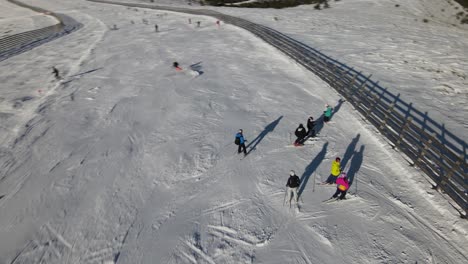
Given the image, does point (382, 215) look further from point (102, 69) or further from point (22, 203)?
point (102, 69)

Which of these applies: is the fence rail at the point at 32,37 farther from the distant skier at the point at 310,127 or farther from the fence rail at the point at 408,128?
the distant skier at the point at 310,127

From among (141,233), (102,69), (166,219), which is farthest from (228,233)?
(102,69)

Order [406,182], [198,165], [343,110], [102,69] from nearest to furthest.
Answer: [406,182] → [198,165] → [343,110] → [102,69]

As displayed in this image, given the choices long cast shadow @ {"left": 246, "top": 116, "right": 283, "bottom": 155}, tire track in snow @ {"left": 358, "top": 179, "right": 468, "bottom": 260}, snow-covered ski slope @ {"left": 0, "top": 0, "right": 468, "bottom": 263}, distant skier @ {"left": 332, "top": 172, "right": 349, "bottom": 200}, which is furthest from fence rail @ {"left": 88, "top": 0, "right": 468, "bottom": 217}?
long cast shadow @ {"left": 246, "top": 116, "right": 283, "bottom": 155}

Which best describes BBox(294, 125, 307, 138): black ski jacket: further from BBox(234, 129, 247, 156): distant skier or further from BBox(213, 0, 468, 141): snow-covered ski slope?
BBox(213, 0, 468, 141): snow-covered ski slope

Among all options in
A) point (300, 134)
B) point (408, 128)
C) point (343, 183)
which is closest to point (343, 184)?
point (343, 183)

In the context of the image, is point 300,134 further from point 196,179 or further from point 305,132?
point 196,179
